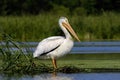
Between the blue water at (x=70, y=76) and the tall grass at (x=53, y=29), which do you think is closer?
the blue water at (x=70, y=76)

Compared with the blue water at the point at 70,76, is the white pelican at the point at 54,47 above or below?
above

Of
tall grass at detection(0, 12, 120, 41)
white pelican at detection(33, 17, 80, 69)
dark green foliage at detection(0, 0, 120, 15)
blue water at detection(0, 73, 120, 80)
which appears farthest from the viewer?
dark green foliage at detection(0, 0, 120, 15)

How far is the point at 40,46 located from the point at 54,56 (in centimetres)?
39

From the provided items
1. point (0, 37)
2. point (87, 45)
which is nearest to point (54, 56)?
point (0, 37)

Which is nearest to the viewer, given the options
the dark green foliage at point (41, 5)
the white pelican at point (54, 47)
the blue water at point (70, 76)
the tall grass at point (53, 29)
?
the blue water at point (70, 76)

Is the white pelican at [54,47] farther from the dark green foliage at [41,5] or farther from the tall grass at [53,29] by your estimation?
the dark green foliage at [41,5]

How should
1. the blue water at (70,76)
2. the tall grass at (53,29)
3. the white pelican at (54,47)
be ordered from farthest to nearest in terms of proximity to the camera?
1. the tall grass at (53,29)
2. the white pelican at (54,47)
3. the blue water at (70,76)

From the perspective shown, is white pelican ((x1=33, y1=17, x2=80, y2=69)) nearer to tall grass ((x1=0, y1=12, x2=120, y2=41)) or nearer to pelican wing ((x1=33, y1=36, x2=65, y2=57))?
pelican wing ((x1=33, y1=36, x2=65, y2=57))

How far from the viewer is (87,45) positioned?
22766mm

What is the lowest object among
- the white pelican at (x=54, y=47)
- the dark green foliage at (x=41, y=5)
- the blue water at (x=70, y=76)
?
the dark green foliage at (x=41, y=5)

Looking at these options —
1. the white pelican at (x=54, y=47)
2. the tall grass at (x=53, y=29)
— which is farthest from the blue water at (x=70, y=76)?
the tall grass at (x=53, y=29)

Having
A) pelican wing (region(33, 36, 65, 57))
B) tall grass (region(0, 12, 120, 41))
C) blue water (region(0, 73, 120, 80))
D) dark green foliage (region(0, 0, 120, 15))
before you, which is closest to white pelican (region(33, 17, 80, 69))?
pelican wing (region(33, 36, 65, 57))

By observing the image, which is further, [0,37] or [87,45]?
[87,45]

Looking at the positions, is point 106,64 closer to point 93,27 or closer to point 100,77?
point 100,77
